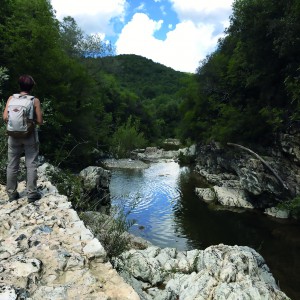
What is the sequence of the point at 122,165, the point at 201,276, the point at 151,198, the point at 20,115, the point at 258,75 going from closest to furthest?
the point at 20,115, the point at 201,276, the point at 258,75, the point at 151,198, the point at 122,165

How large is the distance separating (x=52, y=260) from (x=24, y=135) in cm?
266

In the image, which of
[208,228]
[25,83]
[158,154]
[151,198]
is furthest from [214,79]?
[25,83]

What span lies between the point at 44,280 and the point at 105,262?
709mm

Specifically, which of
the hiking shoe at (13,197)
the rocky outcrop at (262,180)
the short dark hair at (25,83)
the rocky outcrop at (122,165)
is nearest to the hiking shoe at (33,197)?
→ the hiking shoe at (13,197)

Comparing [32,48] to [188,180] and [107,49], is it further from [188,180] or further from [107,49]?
[107,49]

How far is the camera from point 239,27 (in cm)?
2191

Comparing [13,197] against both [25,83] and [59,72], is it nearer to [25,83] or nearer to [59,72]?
[25,83]

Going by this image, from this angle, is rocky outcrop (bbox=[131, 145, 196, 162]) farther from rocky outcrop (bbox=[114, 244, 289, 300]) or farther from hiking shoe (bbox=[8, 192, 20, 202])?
hiking shoe (bbox=[8, 192, 20, 202])

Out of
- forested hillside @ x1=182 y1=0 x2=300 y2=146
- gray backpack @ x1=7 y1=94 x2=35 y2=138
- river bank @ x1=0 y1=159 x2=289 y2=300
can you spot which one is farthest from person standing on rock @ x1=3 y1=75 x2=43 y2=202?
forested hillside @ x1=182 y1=0 x2=300 y2=146

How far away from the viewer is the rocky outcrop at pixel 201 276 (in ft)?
24.6

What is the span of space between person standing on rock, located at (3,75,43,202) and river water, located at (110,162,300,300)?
5.23m

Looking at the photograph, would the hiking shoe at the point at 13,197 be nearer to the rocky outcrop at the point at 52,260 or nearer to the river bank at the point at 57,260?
the river bank at the point at 57,260

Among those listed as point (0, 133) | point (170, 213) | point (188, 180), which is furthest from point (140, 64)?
point (0, 133)

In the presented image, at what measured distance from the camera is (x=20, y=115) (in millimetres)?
5691
